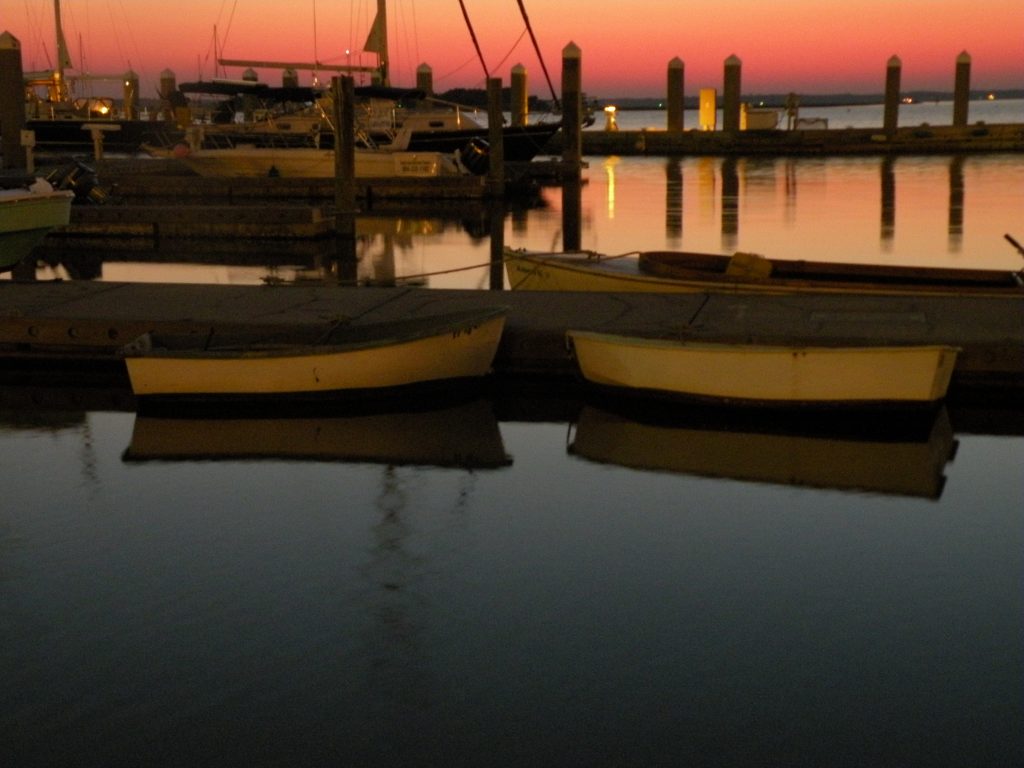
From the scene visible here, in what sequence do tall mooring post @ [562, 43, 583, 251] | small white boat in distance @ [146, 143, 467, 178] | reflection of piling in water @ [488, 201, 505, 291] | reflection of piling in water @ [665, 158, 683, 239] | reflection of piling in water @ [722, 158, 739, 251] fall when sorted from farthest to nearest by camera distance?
tall mooring post @ [562, 43, 583, 251] → small white boat in distance @ [146, 143, 467, 178] → reflection of piling in water @ [665, 158, 683, 239] → reflection of piling in water @ [722, 158, 739, 251] → reflection of piling in water @ [488, 201, 505, 291]

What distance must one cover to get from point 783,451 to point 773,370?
85 cm

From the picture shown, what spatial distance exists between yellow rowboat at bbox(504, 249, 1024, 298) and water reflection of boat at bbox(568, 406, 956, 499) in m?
2.62

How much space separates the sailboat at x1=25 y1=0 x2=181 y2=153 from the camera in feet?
204

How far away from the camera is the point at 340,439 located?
41.5 ft

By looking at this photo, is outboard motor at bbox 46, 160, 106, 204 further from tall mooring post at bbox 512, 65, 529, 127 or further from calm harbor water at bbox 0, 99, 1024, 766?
tall mooring post at bbox 512, 65, 529, 127

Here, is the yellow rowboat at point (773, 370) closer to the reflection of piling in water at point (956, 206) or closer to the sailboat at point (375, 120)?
the reflection of piling in water at point (956, 206)

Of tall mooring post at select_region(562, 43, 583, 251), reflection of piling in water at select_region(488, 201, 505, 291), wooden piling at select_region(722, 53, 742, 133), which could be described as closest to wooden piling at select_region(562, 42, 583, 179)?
tall mooring post at select_region(562, 43, 583, 251)

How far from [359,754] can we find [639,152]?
62.2 m

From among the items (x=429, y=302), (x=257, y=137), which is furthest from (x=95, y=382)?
(x=257, y=137)

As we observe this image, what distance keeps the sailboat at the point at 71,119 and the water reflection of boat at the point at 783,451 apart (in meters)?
53.2

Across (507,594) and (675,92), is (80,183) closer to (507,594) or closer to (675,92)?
(507,594)

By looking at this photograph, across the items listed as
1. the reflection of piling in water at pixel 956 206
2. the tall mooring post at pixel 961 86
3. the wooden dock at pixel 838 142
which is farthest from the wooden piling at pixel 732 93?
the reflection of piling in water at pixel 956 206

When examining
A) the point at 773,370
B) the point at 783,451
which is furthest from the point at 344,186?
the point at 783,451

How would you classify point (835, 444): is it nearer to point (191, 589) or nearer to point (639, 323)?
point (639, 323)
